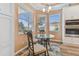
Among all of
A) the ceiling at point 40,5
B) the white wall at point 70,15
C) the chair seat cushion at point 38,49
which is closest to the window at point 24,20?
the ceiling at point 40,5

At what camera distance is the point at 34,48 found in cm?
153

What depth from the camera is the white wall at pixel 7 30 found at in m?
1.48

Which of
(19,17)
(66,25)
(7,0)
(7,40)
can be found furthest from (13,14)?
(66,25)

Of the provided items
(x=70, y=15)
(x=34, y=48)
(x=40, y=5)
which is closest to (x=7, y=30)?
(x=34, y=48)

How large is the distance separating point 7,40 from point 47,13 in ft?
Answer: 1.97

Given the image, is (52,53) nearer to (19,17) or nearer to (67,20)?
(67,20)

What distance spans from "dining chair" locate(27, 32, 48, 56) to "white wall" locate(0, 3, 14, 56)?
212 millimetres

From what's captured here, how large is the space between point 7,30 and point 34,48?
0.41 meters

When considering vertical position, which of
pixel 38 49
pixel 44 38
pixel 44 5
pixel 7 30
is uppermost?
pixel 44 5

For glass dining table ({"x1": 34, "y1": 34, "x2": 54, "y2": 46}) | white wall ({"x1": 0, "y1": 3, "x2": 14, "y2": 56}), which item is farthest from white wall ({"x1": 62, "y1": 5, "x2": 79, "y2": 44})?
white wall ({"x1": 0, "y1": 3, "x2": 14, "y2": 56})

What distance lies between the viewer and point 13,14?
1.49m

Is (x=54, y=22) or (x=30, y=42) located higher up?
(x=54, y=22)

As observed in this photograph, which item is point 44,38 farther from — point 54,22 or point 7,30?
point 7,30

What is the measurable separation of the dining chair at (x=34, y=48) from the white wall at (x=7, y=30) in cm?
21
